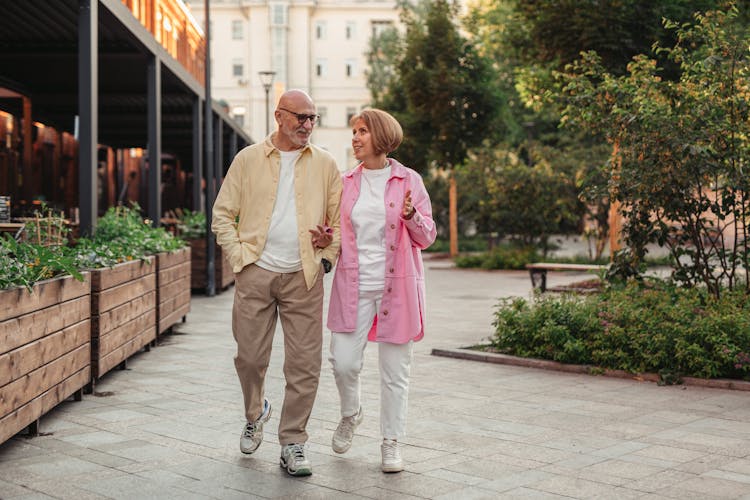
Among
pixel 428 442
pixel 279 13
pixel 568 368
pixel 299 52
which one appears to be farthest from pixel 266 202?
pixel 299 52

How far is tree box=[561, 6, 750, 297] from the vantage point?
988cm

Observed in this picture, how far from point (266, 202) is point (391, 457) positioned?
1.44m

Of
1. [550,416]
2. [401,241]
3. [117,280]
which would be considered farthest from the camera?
[117,280]

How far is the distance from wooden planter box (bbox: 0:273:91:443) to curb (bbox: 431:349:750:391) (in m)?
3.70

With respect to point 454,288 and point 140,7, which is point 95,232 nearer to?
point 140,7

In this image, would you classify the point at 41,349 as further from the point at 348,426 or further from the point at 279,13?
the point at 279,13

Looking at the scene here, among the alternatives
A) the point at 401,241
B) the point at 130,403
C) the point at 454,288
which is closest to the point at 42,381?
the point at 130,403

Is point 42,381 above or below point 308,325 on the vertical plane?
below

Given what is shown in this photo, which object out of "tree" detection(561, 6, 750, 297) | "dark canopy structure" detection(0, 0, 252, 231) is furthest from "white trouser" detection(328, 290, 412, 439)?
"dark canopy structure" detection(0, 0, 252, 231)

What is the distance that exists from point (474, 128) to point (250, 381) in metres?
25.7

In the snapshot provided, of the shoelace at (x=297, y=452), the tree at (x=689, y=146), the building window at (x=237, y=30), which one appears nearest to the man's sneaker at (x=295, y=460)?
the shoelace at (x=297, y=452)

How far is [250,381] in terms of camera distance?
18.5 feet

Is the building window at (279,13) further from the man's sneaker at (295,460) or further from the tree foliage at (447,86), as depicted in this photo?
the man's sneaker at (295,460)

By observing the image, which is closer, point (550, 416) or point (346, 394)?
point (346, 394)
